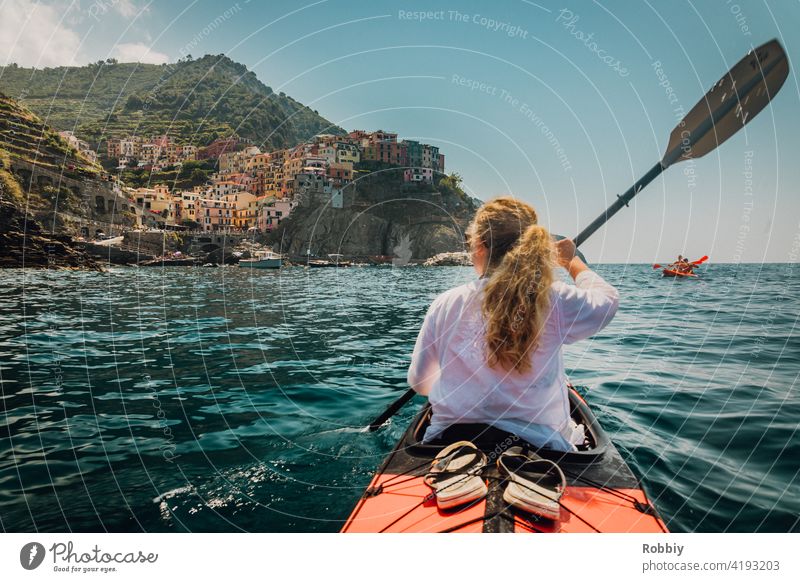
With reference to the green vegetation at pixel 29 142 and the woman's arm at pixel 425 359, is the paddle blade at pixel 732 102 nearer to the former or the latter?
the woman's arm at pixel 425 359

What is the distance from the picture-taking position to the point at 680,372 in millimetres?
8539

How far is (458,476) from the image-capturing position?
8.22ft

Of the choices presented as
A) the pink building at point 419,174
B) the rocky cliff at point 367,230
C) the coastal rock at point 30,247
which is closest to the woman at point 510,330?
the pink building at point 419,174

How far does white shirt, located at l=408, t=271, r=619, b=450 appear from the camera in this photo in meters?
2.55

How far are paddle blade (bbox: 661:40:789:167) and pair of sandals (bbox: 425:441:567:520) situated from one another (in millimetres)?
4773

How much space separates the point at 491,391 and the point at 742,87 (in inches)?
227

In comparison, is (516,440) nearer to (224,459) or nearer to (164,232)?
(224,459)

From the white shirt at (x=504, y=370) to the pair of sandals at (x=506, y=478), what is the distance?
221 millimetres

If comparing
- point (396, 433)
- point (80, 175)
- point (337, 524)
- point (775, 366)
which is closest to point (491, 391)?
point (337, 524)

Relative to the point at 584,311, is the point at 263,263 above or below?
below

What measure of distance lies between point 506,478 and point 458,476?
285 millimetres

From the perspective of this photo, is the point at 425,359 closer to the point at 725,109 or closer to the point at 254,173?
the point at 725,109

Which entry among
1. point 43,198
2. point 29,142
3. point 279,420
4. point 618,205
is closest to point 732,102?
point 618,205

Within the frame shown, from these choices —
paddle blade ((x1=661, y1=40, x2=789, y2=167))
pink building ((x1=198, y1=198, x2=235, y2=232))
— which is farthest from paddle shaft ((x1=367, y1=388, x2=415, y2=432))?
pink building ((x1=198, y1=198, x2=235, y2=232))
